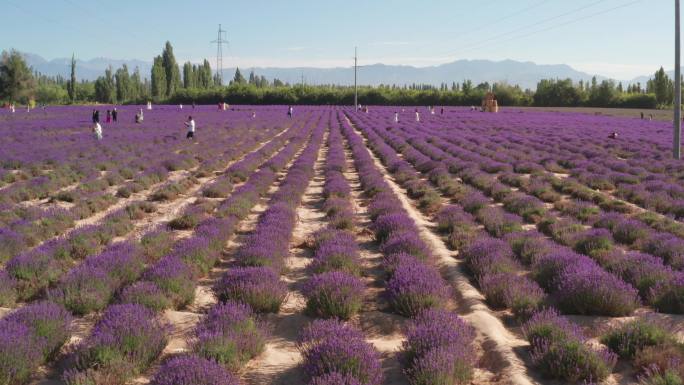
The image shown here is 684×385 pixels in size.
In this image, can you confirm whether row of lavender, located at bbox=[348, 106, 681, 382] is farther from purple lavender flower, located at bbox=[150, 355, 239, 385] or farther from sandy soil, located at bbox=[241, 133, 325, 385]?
purple lavender flower, located at bbox=[150, 355, 239, 385]

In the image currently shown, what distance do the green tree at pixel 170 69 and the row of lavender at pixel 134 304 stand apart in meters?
115

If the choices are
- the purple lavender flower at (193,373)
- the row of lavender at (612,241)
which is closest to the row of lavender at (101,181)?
the purple lavender flower at (193,373)

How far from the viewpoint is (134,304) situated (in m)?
5.72

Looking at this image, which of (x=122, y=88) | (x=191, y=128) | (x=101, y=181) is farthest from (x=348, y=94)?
(x=101, y=181)

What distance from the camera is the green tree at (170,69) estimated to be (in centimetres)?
11606

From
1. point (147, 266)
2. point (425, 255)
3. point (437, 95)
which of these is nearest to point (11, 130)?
point (147, 266)

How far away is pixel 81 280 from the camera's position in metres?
6.57

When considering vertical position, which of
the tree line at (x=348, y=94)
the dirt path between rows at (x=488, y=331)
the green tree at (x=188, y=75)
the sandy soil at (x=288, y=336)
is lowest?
the sandy soil at (x=288, y=336)

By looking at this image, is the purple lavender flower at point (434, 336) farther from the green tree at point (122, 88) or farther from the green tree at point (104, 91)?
the green tree at point (122, 88)

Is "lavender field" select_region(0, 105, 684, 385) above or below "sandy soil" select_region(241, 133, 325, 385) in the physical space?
above

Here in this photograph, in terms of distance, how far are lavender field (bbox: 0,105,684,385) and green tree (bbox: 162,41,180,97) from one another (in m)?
108

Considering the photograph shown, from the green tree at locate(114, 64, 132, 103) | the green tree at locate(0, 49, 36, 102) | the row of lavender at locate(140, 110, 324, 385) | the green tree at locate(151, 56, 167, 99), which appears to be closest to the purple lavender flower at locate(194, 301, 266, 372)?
the row of lavender at locate(140, 110, 324, 385)

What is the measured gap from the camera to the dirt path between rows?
15.7ft

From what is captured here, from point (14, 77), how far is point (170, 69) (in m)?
40.6
